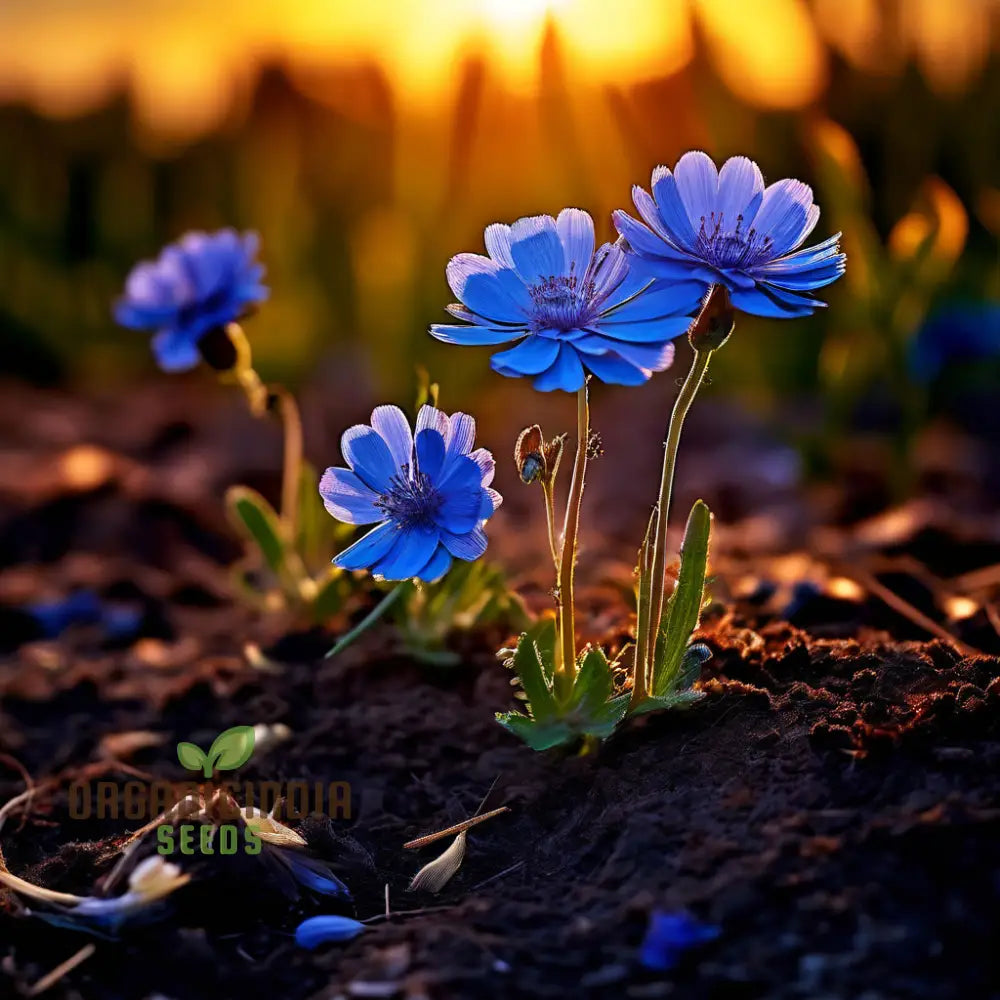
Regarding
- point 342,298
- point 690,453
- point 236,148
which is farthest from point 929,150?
point 236,148

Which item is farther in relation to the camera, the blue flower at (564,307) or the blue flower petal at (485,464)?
the blue flower petal at (485,464)

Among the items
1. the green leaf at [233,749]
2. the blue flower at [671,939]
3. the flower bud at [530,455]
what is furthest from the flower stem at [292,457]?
the blue flower at [671,939]

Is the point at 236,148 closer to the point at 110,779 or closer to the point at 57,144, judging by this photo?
the point at 57,144

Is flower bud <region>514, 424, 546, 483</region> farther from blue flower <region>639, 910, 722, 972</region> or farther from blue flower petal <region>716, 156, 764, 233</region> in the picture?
blue flower <region>639, 910, 722, 972</region>

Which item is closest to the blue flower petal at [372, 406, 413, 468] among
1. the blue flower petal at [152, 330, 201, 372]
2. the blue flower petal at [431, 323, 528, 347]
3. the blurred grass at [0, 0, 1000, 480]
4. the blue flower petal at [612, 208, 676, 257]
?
the blue flower petal at [431, 323, 528, 347]

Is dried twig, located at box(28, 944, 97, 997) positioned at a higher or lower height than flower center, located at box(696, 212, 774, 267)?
lower

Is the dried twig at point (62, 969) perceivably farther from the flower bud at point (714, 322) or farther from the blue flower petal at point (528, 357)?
the flower bud at point (714, 322)
